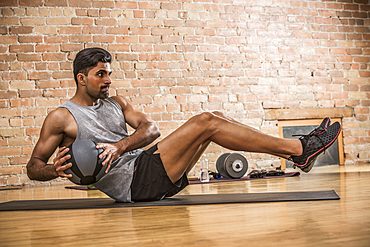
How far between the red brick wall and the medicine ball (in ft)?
9.33

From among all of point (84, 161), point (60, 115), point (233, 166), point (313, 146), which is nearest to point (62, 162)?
point (84, 161)

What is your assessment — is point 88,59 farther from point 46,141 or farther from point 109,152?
point 109,152

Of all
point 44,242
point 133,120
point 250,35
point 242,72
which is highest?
point 250,35

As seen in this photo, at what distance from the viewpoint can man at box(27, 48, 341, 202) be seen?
1.97 metres

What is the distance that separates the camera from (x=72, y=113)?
2172mm

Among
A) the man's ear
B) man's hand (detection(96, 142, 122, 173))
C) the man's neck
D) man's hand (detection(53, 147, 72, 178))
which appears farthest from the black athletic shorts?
the man's ear

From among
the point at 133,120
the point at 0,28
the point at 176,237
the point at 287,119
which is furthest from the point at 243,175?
the point at 0,28

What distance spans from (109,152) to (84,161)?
0.16 metres

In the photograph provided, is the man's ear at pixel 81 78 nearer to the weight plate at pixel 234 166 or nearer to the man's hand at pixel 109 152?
the man's hand at pixel 109 152

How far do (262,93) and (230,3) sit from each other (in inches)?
54.2

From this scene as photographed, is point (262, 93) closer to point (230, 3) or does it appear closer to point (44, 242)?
point (230, 3)

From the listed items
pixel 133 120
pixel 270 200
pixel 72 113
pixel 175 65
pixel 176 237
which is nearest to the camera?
pixel 176 237

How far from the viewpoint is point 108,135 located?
2.23 m

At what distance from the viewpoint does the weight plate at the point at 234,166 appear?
4.05 m
